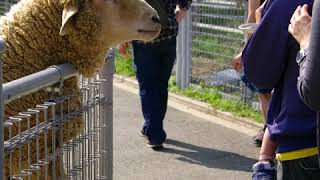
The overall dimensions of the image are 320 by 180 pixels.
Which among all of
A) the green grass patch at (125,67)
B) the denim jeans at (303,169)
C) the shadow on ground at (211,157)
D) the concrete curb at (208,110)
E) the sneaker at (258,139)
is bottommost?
the shadow on ground at (211,157)

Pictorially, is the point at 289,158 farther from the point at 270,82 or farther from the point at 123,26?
the point at 123,26

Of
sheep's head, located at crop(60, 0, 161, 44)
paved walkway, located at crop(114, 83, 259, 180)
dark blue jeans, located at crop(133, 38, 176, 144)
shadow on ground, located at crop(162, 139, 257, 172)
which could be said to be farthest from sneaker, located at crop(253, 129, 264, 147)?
sheep's head, located at crop(60, 0, 161, 44)

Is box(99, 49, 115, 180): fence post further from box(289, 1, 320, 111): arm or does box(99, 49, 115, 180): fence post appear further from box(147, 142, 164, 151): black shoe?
box(147, 142, 164, 151): black shoe

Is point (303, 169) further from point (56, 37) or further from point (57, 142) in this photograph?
point (56, 37)

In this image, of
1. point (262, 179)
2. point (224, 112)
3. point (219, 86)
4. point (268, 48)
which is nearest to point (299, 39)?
point (268, 48)

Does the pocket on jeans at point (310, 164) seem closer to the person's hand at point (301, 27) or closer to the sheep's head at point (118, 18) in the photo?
the person's hand at point (301, 27)

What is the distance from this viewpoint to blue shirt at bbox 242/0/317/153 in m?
3.16

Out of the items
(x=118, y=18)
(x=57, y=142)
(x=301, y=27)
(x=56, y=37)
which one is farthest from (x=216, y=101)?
(x=301, y=27)

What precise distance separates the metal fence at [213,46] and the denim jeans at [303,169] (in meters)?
4.88

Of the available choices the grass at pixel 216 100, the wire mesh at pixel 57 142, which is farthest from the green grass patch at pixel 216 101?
the wire mesh at pixel 57 142

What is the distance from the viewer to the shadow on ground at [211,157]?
6.46 metres

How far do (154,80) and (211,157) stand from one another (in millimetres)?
972

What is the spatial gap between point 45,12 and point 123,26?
1.61ft

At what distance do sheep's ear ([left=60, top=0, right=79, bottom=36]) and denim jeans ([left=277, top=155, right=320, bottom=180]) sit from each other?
1306 millimetres
